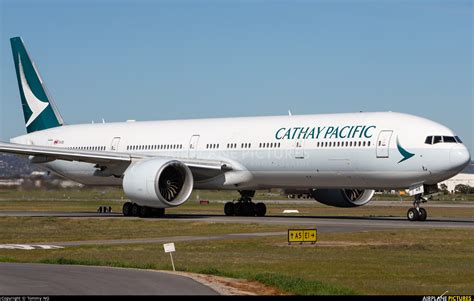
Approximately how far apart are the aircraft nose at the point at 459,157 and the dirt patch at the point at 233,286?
24361 mm

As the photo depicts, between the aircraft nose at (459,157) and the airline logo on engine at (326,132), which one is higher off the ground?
the airline logo on engine at (326,132)

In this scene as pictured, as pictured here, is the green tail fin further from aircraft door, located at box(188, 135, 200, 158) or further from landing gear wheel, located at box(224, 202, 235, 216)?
landing gear wheel, located at box(224, 202, 235, 216)

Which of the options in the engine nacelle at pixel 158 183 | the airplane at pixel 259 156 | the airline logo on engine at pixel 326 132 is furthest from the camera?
the engine nacelle at pixel 158 183

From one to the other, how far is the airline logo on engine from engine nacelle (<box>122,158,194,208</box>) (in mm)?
5592

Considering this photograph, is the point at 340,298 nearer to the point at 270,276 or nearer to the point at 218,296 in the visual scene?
the point at 218,296

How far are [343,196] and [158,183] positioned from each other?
12.0m

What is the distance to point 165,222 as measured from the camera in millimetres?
47938

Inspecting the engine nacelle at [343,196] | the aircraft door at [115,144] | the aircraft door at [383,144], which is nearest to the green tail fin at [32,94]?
the aircraft door at [115,144]

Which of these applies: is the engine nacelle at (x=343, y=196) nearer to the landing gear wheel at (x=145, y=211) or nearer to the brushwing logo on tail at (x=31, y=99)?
the landing gear wheel at (x=145, y=211)

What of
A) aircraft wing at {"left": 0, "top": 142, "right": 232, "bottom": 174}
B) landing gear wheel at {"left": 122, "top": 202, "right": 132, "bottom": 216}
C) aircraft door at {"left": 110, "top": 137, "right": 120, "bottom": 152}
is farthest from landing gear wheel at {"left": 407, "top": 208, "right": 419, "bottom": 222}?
aircraft door at {"left": 110, "top": 137, "right": 120, "bottom": 152}

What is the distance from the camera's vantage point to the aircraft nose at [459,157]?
149 feet

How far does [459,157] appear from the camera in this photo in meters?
45.5

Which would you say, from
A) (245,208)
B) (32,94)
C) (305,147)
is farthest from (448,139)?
(32,94)

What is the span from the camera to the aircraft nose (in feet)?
149
